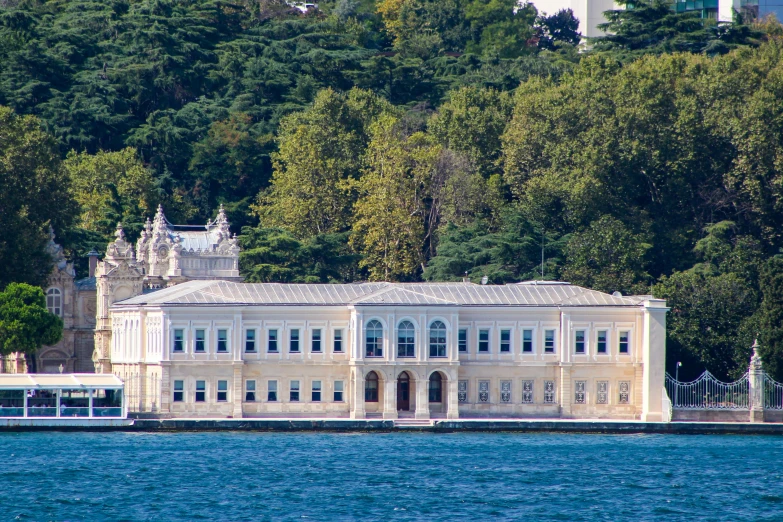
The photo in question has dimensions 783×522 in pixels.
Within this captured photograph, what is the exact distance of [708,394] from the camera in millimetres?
86750

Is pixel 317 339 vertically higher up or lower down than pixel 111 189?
lower down

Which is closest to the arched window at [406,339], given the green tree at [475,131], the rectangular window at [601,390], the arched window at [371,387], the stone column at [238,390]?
the arched window at [371,387]

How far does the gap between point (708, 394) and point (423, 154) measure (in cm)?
3314

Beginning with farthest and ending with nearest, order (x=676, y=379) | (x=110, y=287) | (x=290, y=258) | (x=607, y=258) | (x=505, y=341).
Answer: (x=290, y=258) → (x=607, y=258) → (x=110, y=287) → (x=676, y=379) → (x=505, y=341)

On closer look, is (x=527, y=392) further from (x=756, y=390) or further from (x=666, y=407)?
(x=756, y=390)

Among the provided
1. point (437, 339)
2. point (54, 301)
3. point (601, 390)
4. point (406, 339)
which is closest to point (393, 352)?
point (406, 339)

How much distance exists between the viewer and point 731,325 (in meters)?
91.8

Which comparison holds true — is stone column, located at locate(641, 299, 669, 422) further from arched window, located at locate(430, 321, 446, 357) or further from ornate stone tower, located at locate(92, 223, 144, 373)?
ornate stone tower, located at locate(92, 223, 144, 373)

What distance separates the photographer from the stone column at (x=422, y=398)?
8506 centimetres

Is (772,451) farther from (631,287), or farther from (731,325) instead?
(631,287)

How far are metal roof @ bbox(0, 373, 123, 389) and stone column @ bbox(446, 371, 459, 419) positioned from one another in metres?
14.7

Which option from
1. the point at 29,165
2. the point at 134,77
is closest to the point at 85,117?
the point at 134,77

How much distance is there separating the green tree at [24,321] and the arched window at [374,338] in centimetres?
1668

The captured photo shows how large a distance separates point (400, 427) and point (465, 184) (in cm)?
3300
